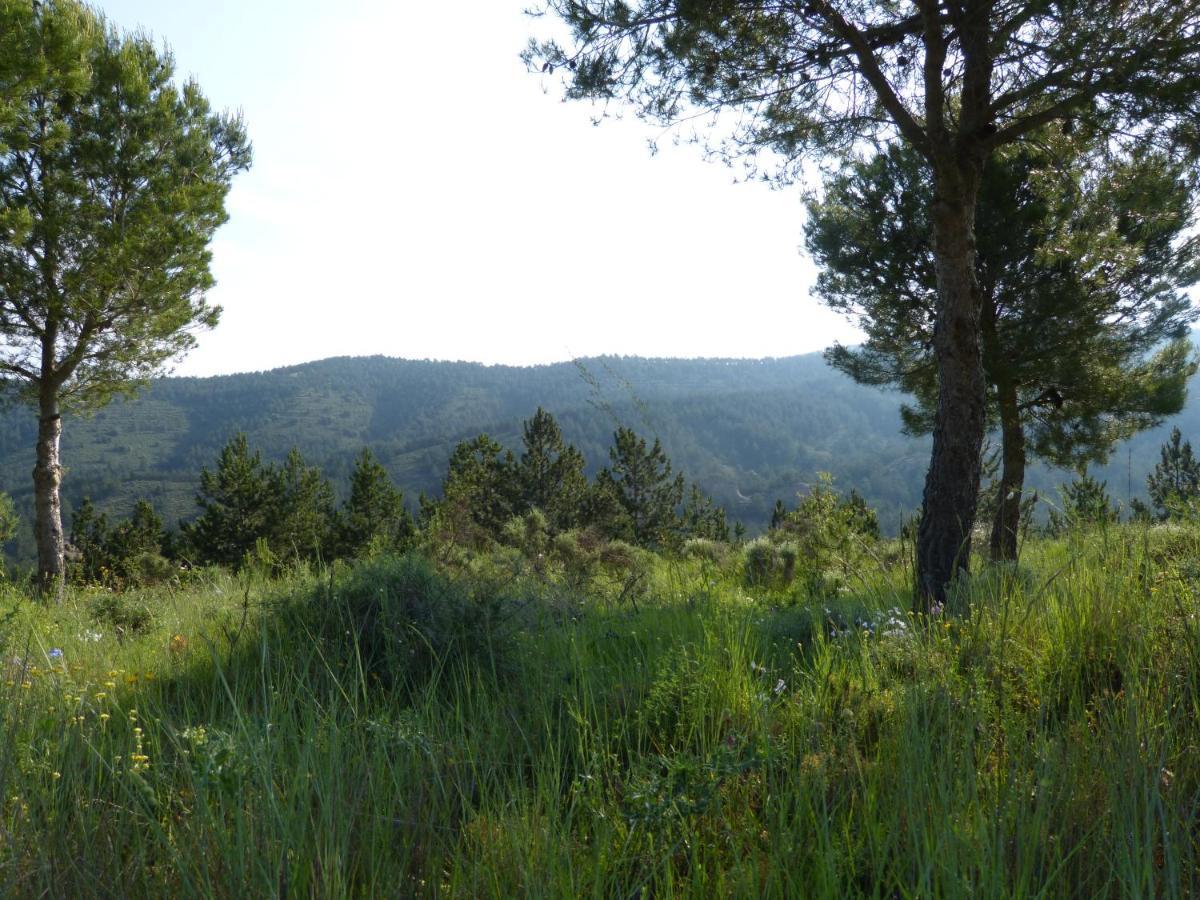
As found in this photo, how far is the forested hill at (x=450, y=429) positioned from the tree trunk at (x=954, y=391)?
8149 centimetres

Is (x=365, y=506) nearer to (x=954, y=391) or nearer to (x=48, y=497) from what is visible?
(x=48, y=497)

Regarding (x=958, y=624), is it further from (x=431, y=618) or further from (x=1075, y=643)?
(x=431, y=618)

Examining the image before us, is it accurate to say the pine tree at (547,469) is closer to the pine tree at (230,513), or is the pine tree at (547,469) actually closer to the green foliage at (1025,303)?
the pine tree at (230,513)

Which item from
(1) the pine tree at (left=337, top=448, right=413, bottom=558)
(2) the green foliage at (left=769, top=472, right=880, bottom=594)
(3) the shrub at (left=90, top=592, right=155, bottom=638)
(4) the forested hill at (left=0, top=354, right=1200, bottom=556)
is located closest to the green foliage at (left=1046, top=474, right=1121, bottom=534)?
(2) the green foliage at (left=769, top=472, right=880, bottom=594)

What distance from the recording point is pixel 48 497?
1124 cm

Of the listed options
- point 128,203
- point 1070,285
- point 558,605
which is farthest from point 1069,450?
point 128,203

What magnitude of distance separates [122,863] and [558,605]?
8.44 feet

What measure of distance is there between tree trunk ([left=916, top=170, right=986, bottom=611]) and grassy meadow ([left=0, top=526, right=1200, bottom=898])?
145 cm

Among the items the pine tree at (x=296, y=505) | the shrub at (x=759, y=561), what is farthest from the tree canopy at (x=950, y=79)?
the pine tree at (x=296, y=505)

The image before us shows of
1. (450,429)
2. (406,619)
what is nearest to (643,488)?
(406,619)

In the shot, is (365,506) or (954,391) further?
(365,506)

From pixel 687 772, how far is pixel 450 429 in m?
175

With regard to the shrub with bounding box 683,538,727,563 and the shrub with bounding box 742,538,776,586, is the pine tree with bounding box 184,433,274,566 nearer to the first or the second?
the shrub with bounding box 683,538,727,563

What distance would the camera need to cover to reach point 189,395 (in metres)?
186
